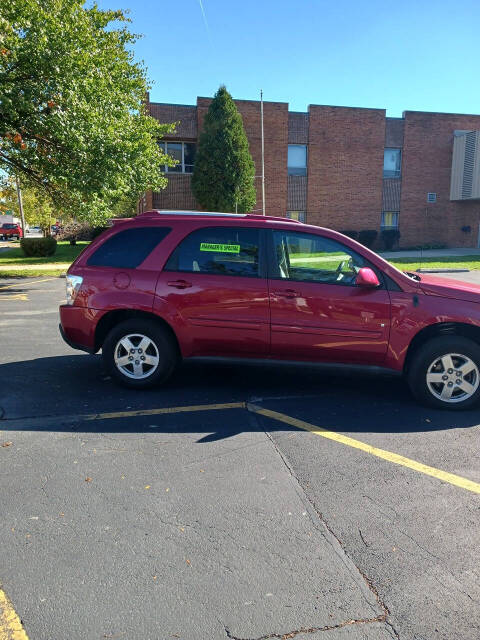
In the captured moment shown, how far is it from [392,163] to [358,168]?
9.20 ft

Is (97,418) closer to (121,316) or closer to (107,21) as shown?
(121,316)

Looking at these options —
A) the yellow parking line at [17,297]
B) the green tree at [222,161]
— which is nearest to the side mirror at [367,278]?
the yellow parking line at [17,297]

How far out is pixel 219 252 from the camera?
5160mm

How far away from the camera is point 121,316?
538 cm

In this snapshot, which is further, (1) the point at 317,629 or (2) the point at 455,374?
(2) the point at 455,374

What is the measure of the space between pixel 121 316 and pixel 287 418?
7.03ft

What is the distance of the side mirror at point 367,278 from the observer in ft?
15.4

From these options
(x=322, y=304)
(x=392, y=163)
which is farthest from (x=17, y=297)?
(x=392, y=163)

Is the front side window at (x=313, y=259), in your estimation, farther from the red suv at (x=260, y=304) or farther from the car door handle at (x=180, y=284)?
the car door handle at (x=180, y=284)

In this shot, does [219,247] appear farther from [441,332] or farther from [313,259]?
[441,332]

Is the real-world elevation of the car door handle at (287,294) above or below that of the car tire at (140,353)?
above

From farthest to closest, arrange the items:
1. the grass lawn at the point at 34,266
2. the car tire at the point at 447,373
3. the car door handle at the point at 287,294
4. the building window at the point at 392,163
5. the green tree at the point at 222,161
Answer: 1. the building window at the point at 392,163
2. the green tree at the point at 222,161
3. the grass lawn at the point at 34,266
4. the car door handle at the point at 287,294
5. the car tire at the point at 447,373

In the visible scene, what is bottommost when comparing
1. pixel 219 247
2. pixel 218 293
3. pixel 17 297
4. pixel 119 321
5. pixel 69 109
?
pixel 17 297

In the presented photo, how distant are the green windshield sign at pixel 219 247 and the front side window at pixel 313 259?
1.38 ft
